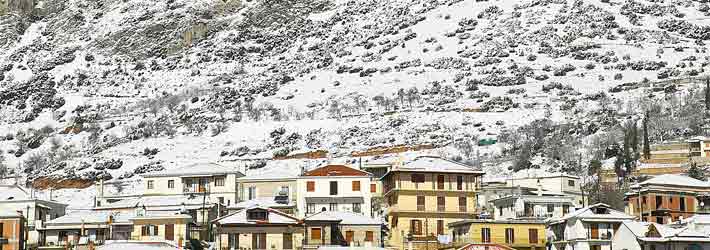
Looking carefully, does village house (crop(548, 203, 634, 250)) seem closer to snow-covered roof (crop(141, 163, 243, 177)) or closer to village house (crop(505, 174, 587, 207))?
village house (crop(505, 174, 587, 207))

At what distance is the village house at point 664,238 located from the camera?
65188 millimetres

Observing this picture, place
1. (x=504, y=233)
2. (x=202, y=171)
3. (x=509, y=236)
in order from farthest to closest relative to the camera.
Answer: (x=202, y=171) → (x=509, y=236) → (x=504, y=233)

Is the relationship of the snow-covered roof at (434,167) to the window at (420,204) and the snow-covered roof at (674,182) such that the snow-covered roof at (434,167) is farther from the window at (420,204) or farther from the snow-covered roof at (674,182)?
the snow-covered roof at (674,182)

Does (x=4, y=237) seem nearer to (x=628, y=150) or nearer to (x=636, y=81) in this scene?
(x=628, y=150)

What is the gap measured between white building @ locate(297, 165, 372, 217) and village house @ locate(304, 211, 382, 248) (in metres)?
11.5

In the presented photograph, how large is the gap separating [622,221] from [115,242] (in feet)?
88.4

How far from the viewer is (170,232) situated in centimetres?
7375

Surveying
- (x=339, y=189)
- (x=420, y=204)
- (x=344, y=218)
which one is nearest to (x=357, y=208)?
(x=339, y=189)

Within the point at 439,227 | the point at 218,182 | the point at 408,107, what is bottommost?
the point at 439,227

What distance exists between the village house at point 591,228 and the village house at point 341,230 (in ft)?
33.7

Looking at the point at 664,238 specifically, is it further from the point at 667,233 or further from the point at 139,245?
the point at 139,245

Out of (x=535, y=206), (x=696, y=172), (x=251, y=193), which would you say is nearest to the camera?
(x=535, y=206)

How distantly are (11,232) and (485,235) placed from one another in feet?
92.8

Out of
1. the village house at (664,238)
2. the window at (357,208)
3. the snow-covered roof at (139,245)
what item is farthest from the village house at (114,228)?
the village house at (664,238)
